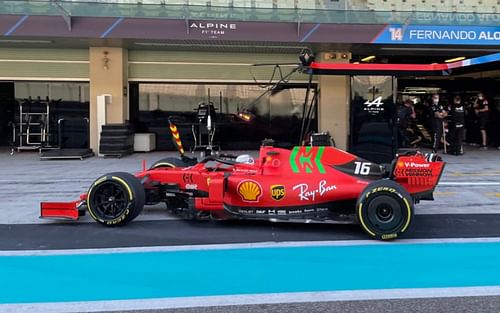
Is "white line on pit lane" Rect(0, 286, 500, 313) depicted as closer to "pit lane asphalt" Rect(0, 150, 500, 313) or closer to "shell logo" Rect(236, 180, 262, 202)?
"pit lane asphalt" Rect(0, 150, 500, 313)

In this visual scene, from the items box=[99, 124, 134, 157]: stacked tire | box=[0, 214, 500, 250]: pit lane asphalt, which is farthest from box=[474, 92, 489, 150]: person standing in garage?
box=[99, 124, 134, 157]: stacked tire

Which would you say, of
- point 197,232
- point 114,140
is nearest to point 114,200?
point 197,232

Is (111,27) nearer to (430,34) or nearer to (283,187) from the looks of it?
(430,34)

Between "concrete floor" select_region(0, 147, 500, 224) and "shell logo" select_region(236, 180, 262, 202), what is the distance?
55.8 inches

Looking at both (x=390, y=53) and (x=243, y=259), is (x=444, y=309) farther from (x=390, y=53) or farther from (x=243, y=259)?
(x=390, y=53)

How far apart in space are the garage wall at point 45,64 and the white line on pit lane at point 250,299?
1385 cm

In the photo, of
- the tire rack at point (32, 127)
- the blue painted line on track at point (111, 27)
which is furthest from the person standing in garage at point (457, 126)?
the tire rack at point (32, 127)

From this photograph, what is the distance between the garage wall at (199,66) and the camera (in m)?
17.2

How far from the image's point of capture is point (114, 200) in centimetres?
660

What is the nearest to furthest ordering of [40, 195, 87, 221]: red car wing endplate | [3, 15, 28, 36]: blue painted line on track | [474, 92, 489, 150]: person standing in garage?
[40, 195, 87, 221]: red car wing endplate, [3, 15, 28, 36]: blue painted line on track, [474, 92, 489, 150]: person standing in garage

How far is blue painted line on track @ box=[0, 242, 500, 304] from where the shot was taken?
4535 millimetres

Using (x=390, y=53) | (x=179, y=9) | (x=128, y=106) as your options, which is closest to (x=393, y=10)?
(x=390, y=53)

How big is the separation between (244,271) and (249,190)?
1606mm

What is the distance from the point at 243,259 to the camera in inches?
211
